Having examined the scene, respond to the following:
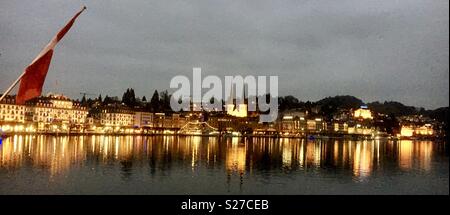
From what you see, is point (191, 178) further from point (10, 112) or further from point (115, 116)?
point (115, 116)

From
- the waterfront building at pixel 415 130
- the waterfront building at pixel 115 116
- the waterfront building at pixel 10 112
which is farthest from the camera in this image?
the waterfront building at pixel 415 130

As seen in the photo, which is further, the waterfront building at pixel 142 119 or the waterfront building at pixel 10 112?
the waterfront building at pixel 142 119

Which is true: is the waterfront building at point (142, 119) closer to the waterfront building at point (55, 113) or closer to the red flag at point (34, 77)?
the waterfront building at point (55, 113)

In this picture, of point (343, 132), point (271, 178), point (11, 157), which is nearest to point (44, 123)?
point (11, 157)

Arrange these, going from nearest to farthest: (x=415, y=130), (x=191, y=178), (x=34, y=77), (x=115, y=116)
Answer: (x=34, y=77) < (x=191, y=178) < (x=115, y=116) < (x=415, y=130)

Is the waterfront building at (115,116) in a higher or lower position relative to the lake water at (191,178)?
higher

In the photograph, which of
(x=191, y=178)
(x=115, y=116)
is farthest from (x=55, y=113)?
(x=191, y=178)

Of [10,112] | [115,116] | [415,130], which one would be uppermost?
[10,112]

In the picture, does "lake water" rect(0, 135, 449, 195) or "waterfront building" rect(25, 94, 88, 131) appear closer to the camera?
"lake water" rect(0, 135, 449, 195)

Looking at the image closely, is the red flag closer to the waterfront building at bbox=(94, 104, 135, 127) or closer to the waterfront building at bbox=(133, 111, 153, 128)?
the waterfront building at bbox=(94, 104, 135, 127)

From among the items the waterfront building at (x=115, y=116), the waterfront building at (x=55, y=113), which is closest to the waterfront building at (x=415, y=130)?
the waterfront building at (x=115, y=116)

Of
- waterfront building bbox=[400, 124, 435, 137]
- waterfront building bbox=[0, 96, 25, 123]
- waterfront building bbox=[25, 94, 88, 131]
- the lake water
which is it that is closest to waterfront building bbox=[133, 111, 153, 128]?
waterfront building bbox=[25, 94, 88, 131]

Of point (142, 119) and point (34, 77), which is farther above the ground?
point (34, 77)
